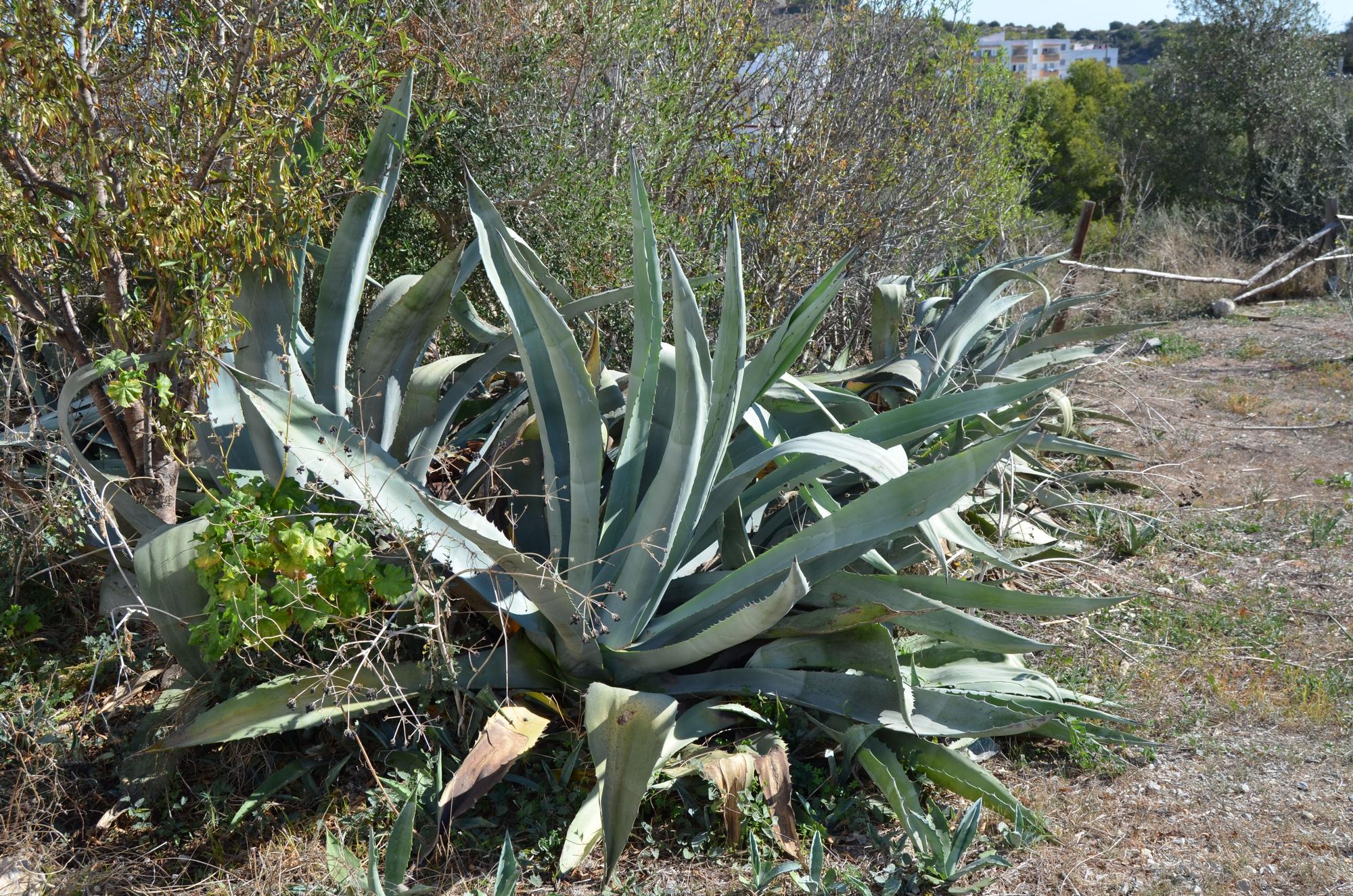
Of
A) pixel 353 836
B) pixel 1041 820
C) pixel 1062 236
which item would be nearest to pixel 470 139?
pixel 353 836

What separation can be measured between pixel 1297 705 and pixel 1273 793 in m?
0.54

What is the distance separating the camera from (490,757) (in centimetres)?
226

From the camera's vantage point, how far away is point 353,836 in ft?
7.53

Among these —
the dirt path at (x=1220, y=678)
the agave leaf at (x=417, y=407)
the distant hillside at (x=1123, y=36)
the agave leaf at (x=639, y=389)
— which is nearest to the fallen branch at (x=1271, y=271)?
the dirt path at (x=1220, y=678)

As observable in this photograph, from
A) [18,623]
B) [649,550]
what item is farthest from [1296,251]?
[18,623]

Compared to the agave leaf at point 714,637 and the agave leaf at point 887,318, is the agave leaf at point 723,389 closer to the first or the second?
the agave leaf at point 714,637

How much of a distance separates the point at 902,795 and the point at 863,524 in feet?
2.23

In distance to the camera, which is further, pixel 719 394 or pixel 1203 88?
pixel 1203 88

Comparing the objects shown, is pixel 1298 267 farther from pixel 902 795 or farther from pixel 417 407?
pixel 417 407

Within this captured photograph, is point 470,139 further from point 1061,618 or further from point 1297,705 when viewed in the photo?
point 1297,705

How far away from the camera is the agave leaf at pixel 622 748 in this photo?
2082 mm

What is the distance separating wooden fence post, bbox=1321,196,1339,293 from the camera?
1071 centimetres

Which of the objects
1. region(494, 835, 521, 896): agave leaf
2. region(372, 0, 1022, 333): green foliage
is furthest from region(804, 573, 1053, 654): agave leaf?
region(372, 0, 1022, 333): green foliage

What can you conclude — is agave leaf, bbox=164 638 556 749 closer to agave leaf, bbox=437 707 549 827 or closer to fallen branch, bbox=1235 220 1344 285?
agave leaf, bbox=437 707 549 827
